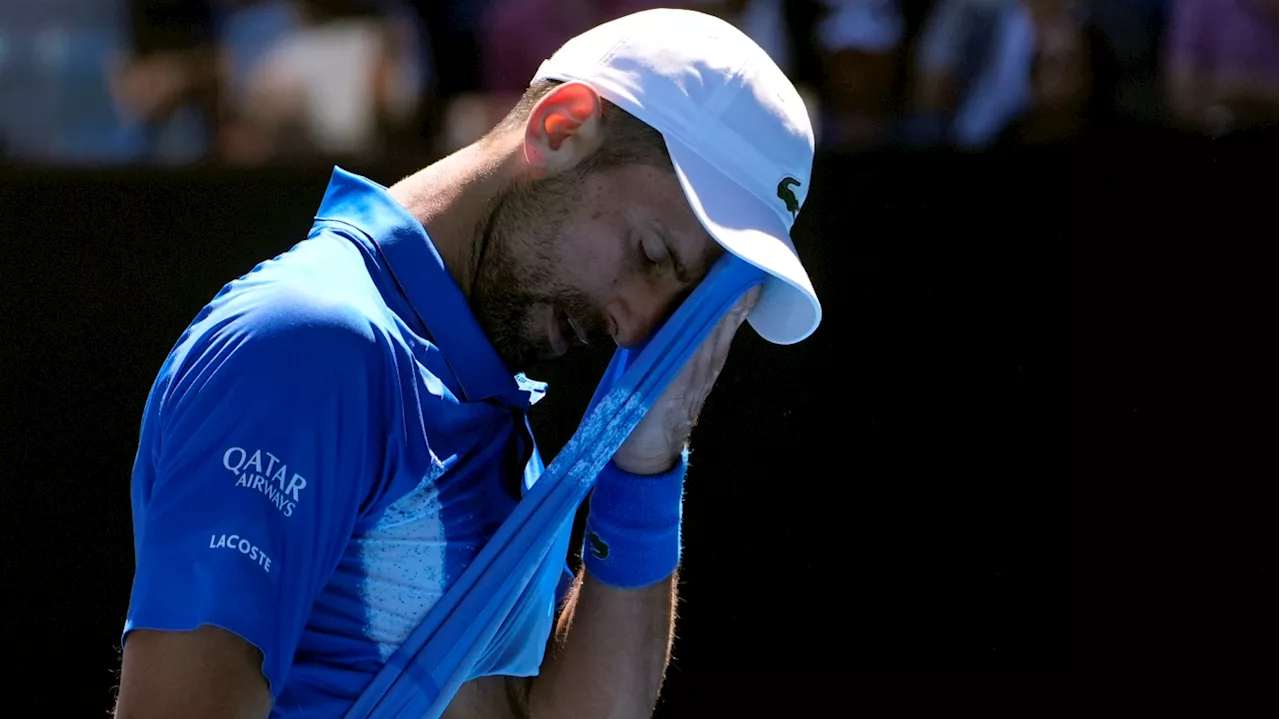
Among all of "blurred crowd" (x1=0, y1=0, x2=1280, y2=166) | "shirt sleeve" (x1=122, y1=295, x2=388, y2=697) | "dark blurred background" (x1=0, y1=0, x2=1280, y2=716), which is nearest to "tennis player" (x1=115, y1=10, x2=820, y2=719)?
"shirt sleeve" (x1=122, y1=295, x2=388, y2=697)

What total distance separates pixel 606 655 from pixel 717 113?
74cm

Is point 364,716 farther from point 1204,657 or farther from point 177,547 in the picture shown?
point 1204,657

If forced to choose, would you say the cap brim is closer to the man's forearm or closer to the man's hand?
the man's hand

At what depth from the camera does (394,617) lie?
1.56m

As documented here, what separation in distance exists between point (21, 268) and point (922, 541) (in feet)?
6.27

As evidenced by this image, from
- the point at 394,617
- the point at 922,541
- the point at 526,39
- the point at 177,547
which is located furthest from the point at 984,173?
the point at 177,547

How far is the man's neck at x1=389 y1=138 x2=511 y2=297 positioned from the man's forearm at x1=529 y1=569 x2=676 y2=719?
50 cm

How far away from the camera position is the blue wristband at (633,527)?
6.10 ft

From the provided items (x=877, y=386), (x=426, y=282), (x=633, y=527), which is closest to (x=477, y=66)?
(x=877, y=386)

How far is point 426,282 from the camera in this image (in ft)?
5.25

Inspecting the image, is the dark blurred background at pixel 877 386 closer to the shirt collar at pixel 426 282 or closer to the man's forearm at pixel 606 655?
the man's forearm at pixel 606 655

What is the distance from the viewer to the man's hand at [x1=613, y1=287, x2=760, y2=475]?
1.77 metres

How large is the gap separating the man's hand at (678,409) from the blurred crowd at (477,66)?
1799mm

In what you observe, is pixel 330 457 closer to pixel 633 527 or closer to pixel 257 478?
pixel 257 478
